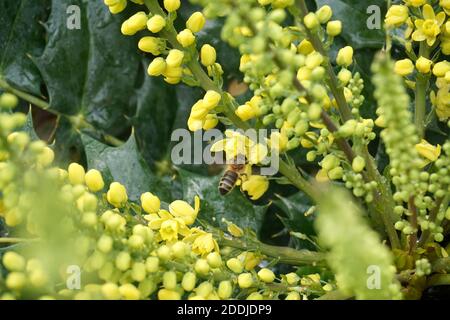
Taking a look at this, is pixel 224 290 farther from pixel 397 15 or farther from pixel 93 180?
pixel 397 15

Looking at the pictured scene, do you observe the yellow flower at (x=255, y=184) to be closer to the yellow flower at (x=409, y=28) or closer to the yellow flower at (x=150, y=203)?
the yellow flower at (x=150, y=203)

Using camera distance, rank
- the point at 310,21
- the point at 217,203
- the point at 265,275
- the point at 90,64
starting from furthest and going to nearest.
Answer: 1. the point at 90,64
2. the point at 217,203
3. the point at 265,275
4. the point at 310,21

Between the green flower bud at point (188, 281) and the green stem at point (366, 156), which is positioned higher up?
the green stem at point (366, 156)

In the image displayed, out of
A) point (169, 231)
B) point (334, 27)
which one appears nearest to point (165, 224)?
point (169, 231)

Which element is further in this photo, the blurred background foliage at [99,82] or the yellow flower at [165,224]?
the blurred background foliage at [99,82]

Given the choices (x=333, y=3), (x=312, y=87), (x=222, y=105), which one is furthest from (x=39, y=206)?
(x=333, y=3)

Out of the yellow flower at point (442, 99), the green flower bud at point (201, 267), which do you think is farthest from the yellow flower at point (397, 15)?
the green flower bud at point (201, 267)
